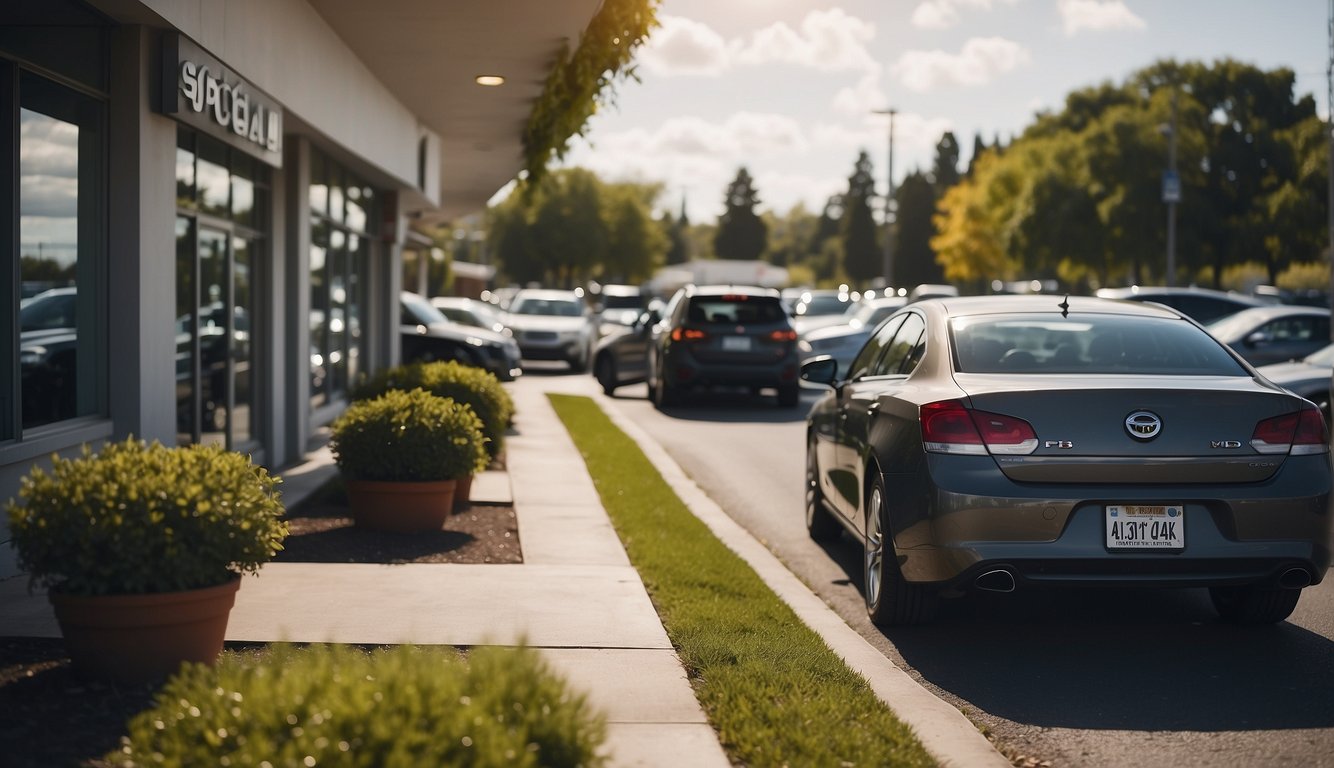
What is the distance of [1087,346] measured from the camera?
7250mm

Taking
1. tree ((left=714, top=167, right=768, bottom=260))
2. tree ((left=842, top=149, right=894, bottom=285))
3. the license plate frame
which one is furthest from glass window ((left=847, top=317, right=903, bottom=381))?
tree ((left=714, top=167, right=768, bottom=260))

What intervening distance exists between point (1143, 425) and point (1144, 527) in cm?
44

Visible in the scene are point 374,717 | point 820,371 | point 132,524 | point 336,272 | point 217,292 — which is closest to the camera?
point 374,717

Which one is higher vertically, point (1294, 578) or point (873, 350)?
point (873, 350)

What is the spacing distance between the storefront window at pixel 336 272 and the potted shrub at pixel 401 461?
622 cm

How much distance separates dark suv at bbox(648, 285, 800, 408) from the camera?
69.9 feet

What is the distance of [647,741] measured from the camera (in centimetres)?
493

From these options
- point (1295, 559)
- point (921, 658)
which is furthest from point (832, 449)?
→ point (1295, 559)

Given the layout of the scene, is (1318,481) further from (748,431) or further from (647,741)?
(748,431)

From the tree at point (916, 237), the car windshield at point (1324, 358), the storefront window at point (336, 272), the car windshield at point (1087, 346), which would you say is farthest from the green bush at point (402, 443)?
the tree at point (916, 237)

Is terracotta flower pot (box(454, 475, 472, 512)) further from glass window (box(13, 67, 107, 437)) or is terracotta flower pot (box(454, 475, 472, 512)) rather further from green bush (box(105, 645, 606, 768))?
green bush (box(105, 645, 606, 768))

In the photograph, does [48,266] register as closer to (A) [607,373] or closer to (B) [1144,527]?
(B) [1144,527]

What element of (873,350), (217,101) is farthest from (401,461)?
(873,350)

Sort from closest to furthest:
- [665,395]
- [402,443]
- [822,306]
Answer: [402,443]
[665,395]
[822,306]
